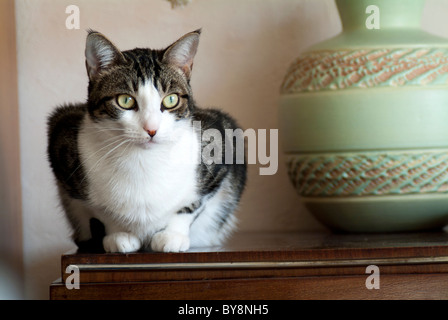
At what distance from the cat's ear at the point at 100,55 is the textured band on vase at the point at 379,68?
37 cm

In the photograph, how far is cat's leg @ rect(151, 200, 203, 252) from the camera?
3.01 ft

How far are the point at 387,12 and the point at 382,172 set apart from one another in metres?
0.30

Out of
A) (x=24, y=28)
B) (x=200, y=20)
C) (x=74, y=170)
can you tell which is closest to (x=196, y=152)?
(x=74, y=170)

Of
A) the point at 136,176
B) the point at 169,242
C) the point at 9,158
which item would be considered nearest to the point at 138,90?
the point at 136,176

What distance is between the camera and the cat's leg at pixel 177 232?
3.01ft

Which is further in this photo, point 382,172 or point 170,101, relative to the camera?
point 382,172

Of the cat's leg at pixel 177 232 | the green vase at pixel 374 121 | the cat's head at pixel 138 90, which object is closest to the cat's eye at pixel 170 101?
the cat's head at pixel 138 90

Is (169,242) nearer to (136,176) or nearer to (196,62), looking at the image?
(136,176)

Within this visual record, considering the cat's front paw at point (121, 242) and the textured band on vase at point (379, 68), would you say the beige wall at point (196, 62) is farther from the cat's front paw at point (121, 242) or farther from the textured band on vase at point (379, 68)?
the cat's front paw at point (121, 242)

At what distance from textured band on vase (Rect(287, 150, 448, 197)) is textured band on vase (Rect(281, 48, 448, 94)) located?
0.13 m

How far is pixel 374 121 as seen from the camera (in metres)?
1.04

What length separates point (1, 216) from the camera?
3.96 ft

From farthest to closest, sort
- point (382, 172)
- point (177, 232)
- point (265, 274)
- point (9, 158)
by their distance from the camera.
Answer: point (9, 158), point (382, 172), point (177, 232), point (265, 274)

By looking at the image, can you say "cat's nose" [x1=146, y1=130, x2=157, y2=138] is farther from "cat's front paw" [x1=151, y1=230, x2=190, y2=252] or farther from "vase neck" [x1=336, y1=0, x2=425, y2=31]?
"vase neck" [x1=336, y1=0, x2=425, y2=31]
